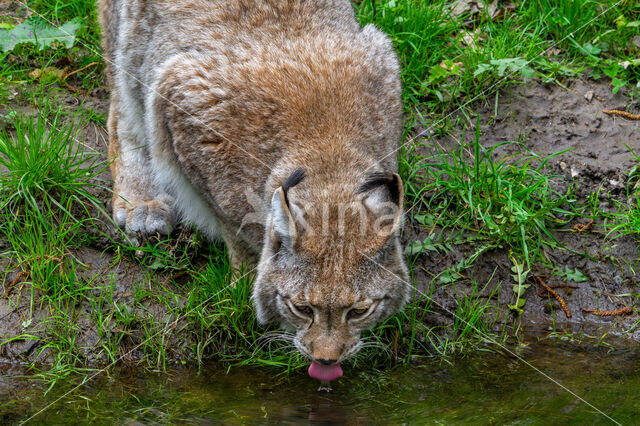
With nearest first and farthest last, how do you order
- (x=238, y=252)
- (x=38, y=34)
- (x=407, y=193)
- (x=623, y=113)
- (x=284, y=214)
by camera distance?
(x=284, y=214) < (x=238, y=252) < (x=407, y=193) < (x=623, y=113) < (x=38, y=34)

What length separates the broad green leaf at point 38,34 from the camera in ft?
19.2

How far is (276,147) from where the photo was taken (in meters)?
4.39

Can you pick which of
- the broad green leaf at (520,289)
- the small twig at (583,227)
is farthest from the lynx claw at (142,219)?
the small twig at (583,227)

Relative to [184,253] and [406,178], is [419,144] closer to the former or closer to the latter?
[406,178]

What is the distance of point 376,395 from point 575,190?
7.30 feet

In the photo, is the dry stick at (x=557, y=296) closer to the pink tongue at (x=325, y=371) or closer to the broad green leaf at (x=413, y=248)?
the broad green leaf at (x=413, y=248)

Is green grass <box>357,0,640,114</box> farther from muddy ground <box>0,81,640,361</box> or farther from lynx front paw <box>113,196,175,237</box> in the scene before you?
lynx front paw <box>113,196,175,237</box>

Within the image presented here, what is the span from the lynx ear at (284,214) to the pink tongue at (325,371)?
644 millimetres

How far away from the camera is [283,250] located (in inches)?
161

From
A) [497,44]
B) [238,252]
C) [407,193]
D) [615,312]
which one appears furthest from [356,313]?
[497,44]

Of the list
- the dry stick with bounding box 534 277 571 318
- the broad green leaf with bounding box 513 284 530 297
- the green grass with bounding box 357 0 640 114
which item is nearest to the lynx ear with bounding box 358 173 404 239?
the broad green leaf with bounding box 513 284 530 297

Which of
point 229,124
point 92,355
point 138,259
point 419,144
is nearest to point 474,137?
point 419,144

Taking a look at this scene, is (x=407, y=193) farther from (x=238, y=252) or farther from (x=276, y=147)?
(x=276, y=147)

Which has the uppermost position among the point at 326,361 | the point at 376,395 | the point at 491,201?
the point at 491,201
